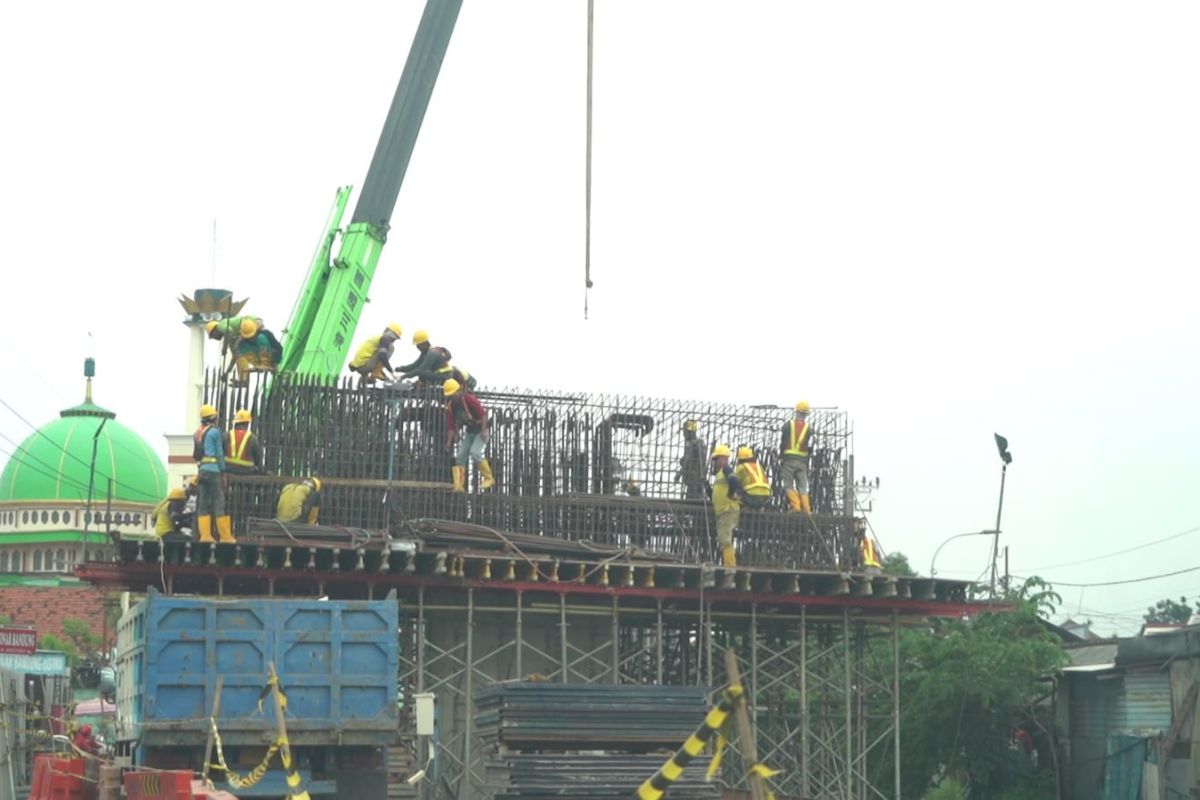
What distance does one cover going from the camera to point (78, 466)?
8119 cm

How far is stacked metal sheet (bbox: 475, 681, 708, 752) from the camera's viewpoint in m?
19.8

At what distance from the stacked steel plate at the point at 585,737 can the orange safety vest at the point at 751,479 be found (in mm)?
11183

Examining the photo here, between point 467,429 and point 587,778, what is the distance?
12559 millimetres

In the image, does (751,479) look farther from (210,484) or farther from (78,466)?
(78,466)

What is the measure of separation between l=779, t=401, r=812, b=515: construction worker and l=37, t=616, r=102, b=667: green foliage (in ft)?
136

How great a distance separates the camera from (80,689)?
5234cm

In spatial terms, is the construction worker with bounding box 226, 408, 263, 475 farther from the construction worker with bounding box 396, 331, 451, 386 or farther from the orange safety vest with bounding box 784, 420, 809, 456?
the orange safety vest with bounding box 784, 420, 809, 456

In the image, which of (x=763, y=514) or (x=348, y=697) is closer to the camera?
(x=348, y=697)

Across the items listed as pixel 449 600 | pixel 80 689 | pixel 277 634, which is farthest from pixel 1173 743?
pixel 80 689

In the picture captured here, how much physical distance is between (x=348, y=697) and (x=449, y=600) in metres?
10.9

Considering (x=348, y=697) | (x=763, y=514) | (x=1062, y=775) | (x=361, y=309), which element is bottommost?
(x=1062, y=775)

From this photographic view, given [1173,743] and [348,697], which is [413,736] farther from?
[1173,743]

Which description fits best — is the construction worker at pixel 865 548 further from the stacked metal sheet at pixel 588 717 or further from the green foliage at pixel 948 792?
the stacked metal sheet at pixel 588 717

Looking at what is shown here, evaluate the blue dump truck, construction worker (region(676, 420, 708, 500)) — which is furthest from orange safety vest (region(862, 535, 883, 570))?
the blue dump truck
